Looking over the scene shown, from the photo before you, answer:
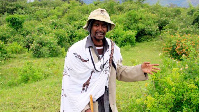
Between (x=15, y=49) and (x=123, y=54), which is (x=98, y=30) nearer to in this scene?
(x=123, y=54)

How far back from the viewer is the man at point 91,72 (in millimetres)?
2457

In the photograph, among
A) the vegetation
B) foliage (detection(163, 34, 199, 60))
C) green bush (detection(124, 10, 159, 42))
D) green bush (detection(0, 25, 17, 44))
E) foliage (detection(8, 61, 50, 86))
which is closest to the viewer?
the vegetation

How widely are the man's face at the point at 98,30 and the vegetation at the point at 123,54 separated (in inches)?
28.6

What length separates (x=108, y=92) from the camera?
102 inches

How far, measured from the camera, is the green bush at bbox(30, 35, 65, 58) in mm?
10477

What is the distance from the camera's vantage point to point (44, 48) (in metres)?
10.5

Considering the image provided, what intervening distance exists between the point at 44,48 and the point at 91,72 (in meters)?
8.34

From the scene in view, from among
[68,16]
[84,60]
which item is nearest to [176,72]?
[84,60]

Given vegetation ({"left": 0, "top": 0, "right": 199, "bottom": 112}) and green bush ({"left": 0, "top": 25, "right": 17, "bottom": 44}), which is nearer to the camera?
vegetation ({"left": 0, "top": 0, "right": 199, "bottom": 112})

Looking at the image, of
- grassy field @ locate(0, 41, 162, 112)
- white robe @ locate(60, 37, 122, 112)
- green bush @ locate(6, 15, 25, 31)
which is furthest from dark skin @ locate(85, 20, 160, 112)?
green bush @ locate(6, 15, 25, 31)

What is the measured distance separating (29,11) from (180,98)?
20504 millimetres

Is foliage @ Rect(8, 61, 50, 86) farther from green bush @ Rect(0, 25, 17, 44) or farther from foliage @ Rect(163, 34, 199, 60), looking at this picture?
green bush @ Rect(0, 25, 17, 44)

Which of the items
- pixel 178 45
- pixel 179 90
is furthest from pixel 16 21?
pixel 179 90

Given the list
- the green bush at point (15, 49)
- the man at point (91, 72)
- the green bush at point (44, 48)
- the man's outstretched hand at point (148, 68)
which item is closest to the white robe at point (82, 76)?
the man at point (91, 72)
